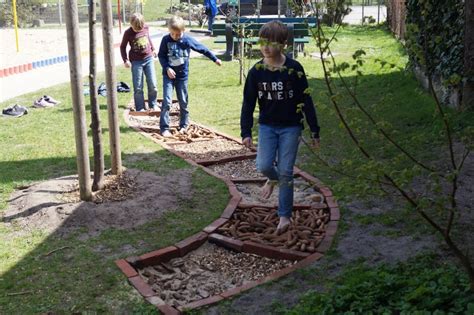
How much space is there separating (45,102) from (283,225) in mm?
7225

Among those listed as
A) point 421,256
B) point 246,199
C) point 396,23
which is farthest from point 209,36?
point 421,256

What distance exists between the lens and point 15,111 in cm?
1066

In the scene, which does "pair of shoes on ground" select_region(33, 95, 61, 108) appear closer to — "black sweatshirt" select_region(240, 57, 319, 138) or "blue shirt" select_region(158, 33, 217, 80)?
"blue shirt" select_region(158, 33, 217, 80)

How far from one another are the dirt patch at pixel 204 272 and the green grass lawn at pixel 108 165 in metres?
0.25

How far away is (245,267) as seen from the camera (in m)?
4.96

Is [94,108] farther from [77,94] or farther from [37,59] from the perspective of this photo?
[37,59]

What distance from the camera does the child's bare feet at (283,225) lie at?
5.43 meters

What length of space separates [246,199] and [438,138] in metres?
2.99

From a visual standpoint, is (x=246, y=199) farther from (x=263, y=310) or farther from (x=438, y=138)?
(x=438, y=138)

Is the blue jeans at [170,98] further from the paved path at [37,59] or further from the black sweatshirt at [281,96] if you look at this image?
the paved path at [37,59]

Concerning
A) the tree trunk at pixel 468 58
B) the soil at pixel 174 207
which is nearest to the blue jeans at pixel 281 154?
the soil at pixel 174 207

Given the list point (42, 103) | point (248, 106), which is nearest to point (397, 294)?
point (248, 106)

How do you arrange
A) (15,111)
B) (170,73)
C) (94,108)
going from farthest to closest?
(15,111)
(170,73)
(94,108)

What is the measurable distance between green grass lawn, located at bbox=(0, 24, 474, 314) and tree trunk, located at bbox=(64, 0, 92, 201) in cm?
76
